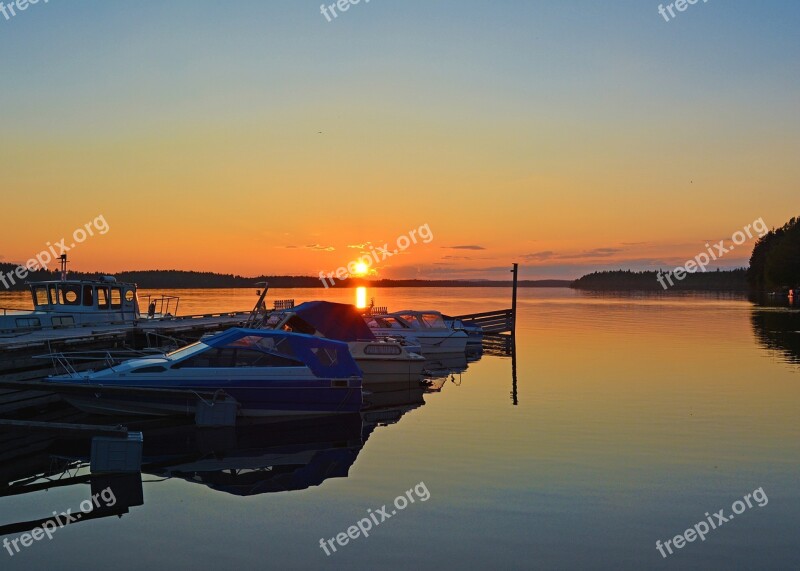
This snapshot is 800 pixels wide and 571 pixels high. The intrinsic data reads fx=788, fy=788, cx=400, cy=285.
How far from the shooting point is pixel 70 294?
3653 cm

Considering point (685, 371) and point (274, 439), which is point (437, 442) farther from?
point (685, 371)

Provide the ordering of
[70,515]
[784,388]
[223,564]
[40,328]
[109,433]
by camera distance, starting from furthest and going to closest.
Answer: [40,328] → [784,388] → [109,433] → [70,515] → [223,564]

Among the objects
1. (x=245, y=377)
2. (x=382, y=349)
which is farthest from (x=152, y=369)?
(x=382, y=349)

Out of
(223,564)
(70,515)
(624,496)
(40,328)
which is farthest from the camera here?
(40,328)

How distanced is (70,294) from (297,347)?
18506 millimetres

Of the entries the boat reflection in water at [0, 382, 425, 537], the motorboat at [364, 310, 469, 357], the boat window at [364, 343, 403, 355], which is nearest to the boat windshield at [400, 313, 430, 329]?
the motorboat at [364, 310, 469, 357]

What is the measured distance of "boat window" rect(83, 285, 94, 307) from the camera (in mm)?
36750

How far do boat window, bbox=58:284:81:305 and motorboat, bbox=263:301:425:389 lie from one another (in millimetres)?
10566

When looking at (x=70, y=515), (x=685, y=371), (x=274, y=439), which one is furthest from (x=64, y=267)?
(x=685, y=371)

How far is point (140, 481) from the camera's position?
1576 cm

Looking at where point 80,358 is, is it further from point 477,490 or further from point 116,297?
point 116,297

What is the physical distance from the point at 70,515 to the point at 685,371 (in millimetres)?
28529

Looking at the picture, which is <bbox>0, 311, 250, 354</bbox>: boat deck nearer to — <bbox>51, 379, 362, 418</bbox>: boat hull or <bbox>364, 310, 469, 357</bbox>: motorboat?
<bbox>51, 379, 362, 418</bbox>: boat hull

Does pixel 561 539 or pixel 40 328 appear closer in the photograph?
pixel 561 539
